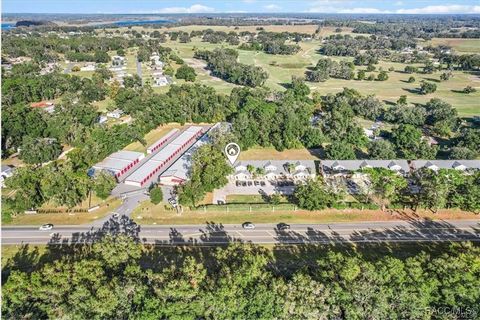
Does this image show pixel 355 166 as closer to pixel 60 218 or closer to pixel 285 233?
pixel 285 233

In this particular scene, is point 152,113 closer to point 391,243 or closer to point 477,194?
point 391,243

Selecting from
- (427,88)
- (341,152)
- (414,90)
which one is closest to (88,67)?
(341,152)

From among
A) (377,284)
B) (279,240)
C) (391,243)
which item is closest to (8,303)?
(279,240)

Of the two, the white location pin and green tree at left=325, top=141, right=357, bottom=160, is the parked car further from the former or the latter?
green tree at left=325, top=141, right=357, bottom=160

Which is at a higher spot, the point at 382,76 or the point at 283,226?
the point at 382,76

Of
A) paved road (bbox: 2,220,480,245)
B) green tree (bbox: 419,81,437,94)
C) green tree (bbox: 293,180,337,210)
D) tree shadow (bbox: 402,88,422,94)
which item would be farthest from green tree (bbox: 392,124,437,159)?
tree shadow (bbox: 402,88,422,94)

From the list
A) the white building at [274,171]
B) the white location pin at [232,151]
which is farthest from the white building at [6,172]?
the white building at [274,171]
